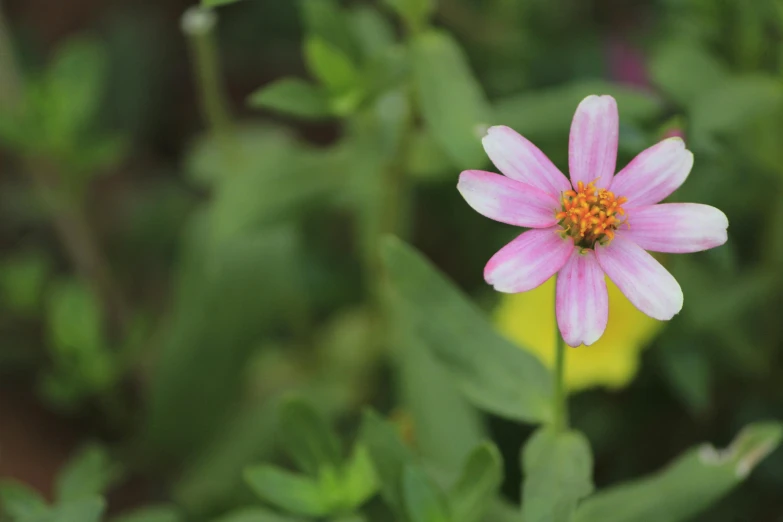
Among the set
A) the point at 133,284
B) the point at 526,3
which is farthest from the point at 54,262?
the point at 526,3

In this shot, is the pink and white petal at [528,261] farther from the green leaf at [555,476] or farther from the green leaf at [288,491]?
the green leaf at [288,491]

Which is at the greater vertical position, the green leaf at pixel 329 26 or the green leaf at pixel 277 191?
the green leaf at pixel 329 26

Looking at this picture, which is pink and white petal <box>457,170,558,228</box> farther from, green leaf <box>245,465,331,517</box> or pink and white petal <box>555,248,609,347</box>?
green leaf <box>245,465,331,517</box>

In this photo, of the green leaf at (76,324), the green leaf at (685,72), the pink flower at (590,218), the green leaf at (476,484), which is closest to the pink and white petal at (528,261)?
the pink flower at (590,218)

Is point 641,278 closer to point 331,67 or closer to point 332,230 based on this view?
point 331,67

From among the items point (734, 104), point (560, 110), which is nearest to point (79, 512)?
point (560, 110)

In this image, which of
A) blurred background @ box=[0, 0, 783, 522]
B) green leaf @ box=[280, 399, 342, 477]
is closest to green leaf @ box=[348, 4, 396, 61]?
blurred background @ box=[0, 0, 783, 522]
